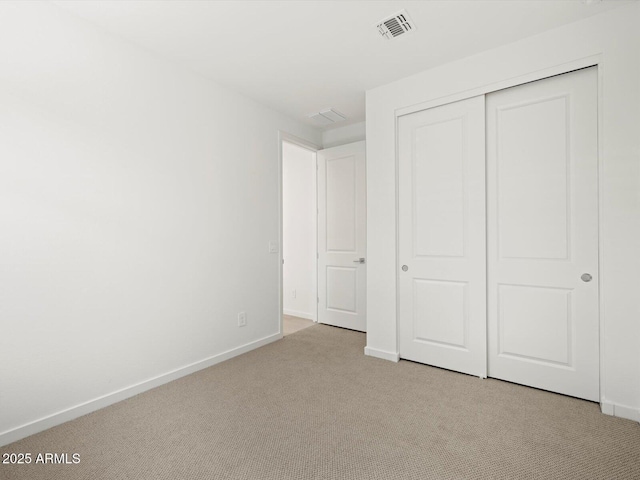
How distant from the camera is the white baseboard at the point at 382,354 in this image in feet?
9.89

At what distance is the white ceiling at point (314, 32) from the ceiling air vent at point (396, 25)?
0.04 m

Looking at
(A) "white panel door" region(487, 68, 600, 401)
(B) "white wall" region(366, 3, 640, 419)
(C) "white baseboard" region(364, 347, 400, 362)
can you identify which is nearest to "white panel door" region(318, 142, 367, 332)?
(C) "white baseboard" region(364, 347, 400, 362)

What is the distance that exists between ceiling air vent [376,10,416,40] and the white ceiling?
38 millimetres

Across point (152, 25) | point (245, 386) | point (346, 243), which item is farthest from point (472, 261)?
point (152, 25)

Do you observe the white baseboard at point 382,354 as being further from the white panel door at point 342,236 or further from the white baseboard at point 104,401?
the white baseboard at point 104,401

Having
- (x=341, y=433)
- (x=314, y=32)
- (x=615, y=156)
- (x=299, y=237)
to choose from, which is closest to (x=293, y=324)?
(x=299, y=237)

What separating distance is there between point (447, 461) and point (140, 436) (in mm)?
1711

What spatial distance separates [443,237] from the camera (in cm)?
281

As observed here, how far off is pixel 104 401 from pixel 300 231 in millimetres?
3024

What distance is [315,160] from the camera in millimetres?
4438

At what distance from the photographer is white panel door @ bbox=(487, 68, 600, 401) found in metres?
2.23

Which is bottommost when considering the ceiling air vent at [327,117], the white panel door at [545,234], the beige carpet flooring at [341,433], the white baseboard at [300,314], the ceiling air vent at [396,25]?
the beige carpet flooring at [341,433]

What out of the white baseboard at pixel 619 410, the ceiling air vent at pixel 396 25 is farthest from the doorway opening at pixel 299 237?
the white baseboard at pixel 619 410

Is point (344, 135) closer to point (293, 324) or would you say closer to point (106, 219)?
point (293, 324)
